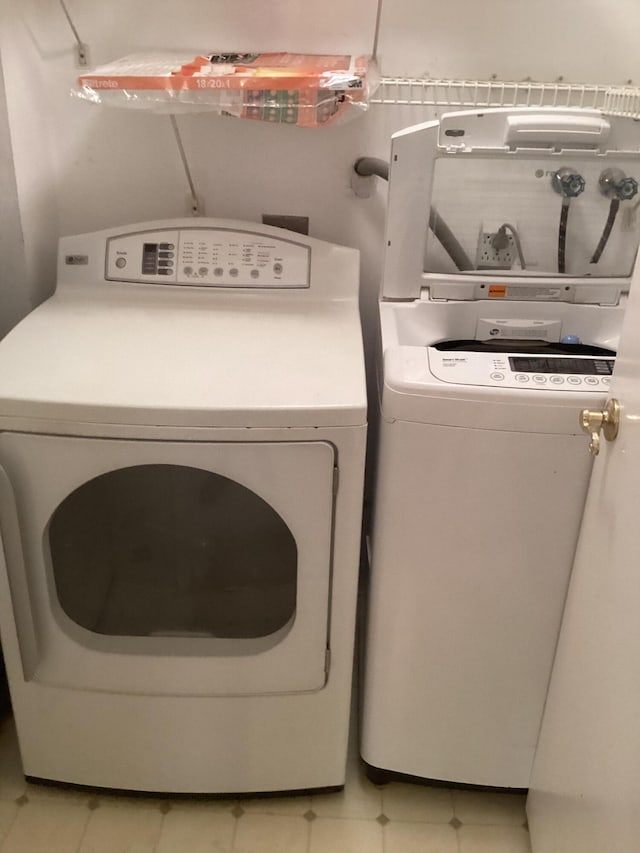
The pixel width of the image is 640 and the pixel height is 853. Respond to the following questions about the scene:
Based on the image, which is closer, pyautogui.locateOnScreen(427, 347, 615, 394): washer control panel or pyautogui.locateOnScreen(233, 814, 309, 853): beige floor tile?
pyautogui.locateOnScreen(427, 347, 615, 394): washer control panel

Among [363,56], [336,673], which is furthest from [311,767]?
[363,56]

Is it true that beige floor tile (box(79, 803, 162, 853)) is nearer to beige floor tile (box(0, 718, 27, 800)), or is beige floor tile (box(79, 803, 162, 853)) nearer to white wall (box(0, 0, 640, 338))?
beige floor tile (box(0, 718, 27, 800))

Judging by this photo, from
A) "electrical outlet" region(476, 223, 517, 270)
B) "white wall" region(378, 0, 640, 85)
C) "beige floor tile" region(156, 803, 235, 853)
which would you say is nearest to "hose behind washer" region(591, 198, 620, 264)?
"electrical outlet" region(476, 223, 517, 270)

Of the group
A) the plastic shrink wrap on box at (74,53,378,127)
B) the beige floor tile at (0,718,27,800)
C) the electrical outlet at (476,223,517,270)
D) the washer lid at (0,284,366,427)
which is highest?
the plastic shrink wrap on box at (74,53,378,127)

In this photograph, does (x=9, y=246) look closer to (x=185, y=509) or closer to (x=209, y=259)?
(x=209, y=259)

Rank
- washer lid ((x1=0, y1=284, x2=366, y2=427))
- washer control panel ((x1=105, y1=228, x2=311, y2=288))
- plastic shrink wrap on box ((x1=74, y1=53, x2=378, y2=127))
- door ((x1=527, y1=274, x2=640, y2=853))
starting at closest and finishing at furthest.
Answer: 1. door ((x1=527, y1=274, x2=640, y2=853))
2. washer lid ((x1=0, y1=284, x2=366, y2=427))
3. plastic shrink wrap on box ((x1=74, y1=53, x2=378, y2=127))
4. washer control panel ((x1=105, y1=228, x2=311, y2=288))

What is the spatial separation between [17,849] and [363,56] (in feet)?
5.57

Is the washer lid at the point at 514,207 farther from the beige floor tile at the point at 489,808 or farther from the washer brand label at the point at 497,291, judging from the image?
the beige floor tile at the point at 489,808

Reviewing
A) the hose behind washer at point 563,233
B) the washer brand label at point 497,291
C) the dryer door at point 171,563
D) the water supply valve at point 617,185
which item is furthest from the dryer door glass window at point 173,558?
the water supply valve at point 617,185

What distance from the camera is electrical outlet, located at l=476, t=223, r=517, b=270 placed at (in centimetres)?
155

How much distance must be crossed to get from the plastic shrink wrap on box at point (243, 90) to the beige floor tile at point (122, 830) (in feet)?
4.44

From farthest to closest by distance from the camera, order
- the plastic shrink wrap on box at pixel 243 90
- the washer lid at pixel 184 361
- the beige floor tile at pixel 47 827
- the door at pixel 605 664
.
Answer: the beige floor tile at pixel 47 827 → the plastic shrink wrap on box at pixel 243 90 → the washer lid at pixel 184 361 → the door at pixel 605 664

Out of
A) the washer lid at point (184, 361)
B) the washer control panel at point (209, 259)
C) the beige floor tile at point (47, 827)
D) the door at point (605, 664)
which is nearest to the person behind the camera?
the door at point (605, 664)

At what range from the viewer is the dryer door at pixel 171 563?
1163 millimetres
